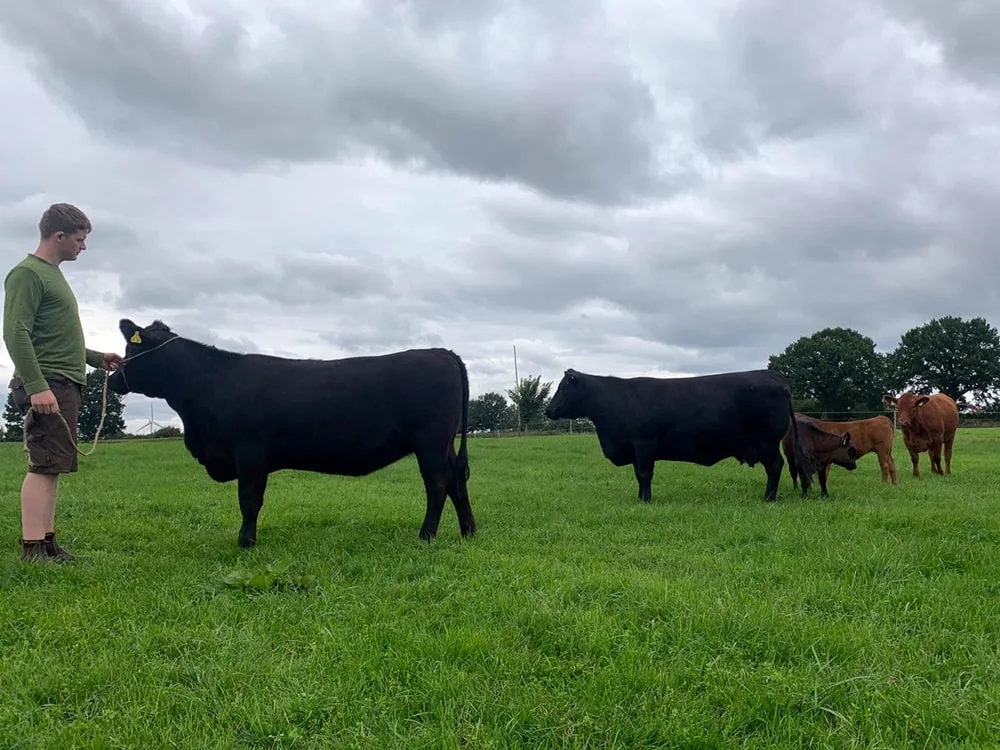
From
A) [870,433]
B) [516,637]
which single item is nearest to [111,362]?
[516,637]

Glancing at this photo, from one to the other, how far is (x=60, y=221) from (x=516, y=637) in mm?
4913

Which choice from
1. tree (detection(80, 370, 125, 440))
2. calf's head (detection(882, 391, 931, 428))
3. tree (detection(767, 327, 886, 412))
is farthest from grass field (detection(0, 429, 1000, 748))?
tree (detection(767, 327, 886, 412))

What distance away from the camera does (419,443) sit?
6.99 metres

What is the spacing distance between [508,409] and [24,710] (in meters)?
84.6

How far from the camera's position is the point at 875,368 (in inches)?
2534

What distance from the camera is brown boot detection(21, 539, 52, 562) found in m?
5.56

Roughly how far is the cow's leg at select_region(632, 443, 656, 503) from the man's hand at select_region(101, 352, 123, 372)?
6.66 m

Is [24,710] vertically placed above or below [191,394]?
below

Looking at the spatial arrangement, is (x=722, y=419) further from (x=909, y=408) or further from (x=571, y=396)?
(x=909, y=408)

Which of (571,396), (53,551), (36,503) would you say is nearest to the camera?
(36,503)

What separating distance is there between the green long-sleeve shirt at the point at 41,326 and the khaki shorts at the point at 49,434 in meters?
0.14

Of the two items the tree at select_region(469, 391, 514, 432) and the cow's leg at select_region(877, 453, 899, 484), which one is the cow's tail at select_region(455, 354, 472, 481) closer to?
the cow's leg at select_region(877, 453, 899, 484)

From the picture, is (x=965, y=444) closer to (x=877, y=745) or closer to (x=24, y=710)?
(x=877, y=745)

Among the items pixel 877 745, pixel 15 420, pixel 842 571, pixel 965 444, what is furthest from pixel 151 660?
pixel 15 420
